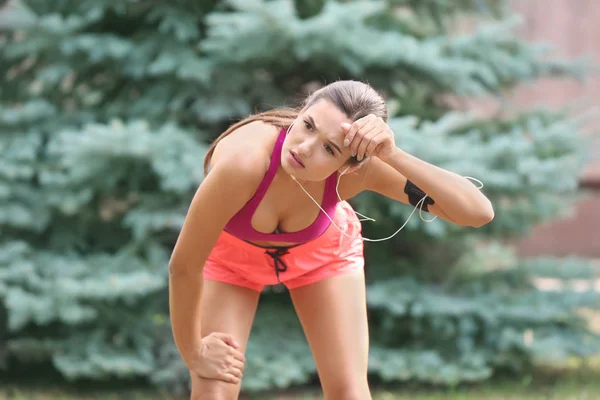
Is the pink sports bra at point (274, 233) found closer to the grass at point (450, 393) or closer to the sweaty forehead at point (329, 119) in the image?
the sweaty forehead at point (329, 119)

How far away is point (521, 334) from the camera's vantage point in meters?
4.82

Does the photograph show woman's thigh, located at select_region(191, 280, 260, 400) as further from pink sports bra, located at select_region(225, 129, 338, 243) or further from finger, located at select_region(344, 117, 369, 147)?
finger, located at select_region(344, 117, 369, 147)

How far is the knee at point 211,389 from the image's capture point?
2.64m

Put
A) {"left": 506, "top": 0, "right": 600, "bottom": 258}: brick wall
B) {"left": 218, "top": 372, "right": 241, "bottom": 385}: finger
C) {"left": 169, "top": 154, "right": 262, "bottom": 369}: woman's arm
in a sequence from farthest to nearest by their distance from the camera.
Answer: {"left": 506, "top": 0, "right": 600, "bottom": 258}: brick wall, {"left": 218, "top": 372, "right": 241, "bottom": 385}: finger, {"left": 169, "top": 154, "right": 262, "bottom": 369}: woman's arm

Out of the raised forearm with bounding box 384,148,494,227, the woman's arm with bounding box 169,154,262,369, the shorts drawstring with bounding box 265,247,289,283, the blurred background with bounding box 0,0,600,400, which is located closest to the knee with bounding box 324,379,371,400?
the shorts drawstring with bounding box 265,247,289,283

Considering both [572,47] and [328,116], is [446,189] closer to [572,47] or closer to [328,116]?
[328,116]

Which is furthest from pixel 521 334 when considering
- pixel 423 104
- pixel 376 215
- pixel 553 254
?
pixel 553 254

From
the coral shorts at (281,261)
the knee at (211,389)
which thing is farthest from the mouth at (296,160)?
the knee at (211,389)

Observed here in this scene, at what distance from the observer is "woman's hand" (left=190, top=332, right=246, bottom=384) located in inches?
103

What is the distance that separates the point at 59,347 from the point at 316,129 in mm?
2855

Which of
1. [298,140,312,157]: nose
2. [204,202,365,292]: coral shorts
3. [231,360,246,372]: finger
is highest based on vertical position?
[298,140,312,157]: nose

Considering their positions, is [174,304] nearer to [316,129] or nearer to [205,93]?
[316,129]

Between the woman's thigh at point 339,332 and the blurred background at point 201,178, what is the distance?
5.59ft

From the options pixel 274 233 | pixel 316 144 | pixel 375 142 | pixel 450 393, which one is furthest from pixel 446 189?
pixel 450 393
